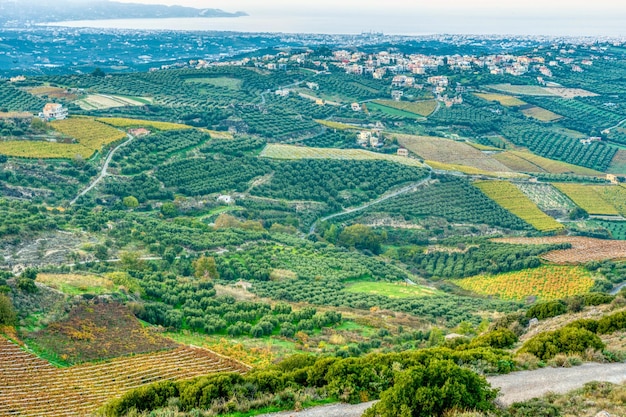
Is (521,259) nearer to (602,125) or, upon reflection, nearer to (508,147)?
(508,147)

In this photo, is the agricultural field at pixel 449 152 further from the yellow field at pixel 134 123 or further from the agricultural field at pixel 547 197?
the yellow field at pixel 134 123

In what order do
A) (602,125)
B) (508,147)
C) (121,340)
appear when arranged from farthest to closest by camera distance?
(602,125)
(508,147)
(121,340)

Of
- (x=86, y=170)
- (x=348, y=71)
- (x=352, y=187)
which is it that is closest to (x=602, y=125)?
(x=348, y=71)

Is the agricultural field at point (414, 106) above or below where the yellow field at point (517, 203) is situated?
above

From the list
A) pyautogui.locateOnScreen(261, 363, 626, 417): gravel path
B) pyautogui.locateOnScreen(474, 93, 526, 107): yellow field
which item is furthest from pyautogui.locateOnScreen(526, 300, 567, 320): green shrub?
pyautogui.locateOnScreen(474, 93, 526, 107): yellow field

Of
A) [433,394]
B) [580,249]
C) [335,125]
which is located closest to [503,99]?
[335,125]

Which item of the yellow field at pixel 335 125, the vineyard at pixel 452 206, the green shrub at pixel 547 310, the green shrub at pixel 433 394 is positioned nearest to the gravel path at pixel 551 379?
the green shrub at pixel 433 394
